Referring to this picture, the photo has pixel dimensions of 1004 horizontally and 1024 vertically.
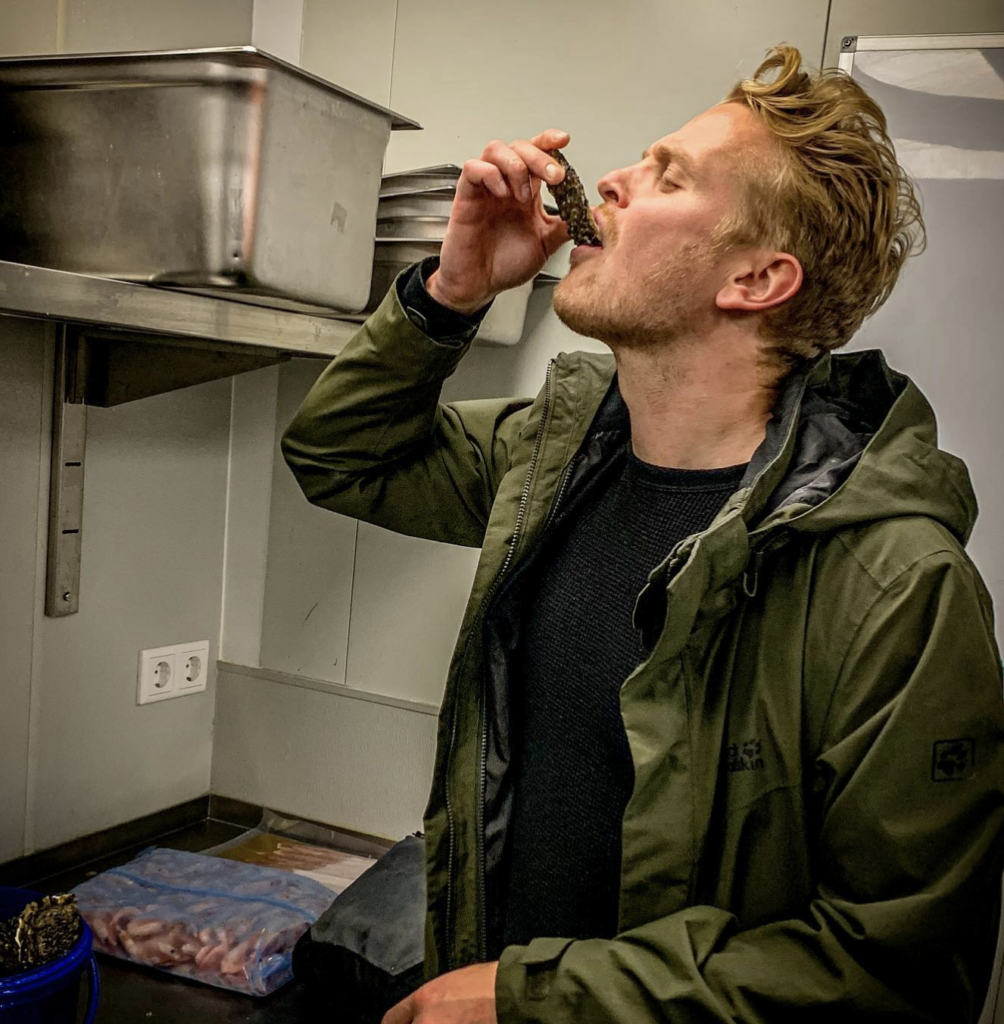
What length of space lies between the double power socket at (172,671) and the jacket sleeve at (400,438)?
768 mm

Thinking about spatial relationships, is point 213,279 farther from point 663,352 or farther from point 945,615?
point 945,615

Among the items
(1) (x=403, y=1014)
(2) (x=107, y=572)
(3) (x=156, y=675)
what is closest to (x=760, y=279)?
(1) (x=403, y=1014)

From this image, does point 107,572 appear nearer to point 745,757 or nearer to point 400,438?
point 400,438

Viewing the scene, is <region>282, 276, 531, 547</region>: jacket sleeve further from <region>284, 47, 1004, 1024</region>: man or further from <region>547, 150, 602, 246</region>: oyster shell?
<region>547, 150, 602, 246</region>: oyster shell

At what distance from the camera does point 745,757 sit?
3.04 ft

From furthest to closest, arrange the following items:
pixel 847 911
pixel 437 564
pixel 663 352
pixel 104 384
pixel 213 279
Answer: pixel 437 564 < pixel 104 384 < pixel 213 279 < pixel 663 352 < pixel 847 911

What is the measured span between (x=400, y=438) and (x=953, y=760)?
0.74 metres

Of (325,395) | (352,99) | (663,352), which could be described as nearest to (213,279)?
Answer: (325,395)

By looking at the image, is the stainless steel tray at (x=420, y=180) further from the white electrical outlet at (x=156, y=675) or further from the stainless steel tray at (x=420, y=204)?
the white electrical outlet at (x=156, y=675)

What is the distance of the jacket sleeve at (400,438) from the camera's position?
4.09 feet

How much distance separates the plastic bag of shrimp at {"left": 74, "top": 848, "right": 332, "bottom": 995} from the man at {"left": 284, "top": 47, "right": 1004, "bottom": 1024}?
525mm

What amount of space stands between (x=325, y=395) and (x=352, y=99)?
0.39 metres

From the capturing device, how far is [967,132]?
148 centimetres

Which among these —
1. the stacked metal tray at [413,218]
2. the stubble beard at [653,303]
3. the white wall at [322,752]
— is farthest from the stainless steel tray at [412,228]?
the white wall at [322,752]
